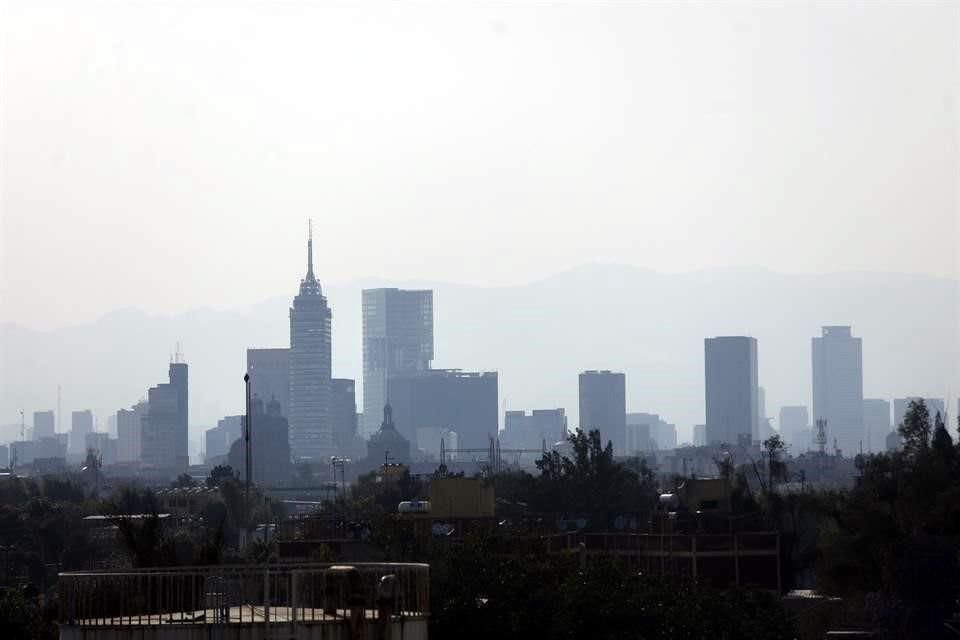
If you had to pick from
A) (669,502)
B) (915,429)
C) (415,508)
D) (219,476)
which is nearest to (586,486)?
(669,502)

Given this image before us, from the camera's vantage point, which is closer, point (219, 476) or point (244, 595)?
point (244, 595)

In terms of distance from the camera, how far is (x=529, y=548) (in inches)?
2035

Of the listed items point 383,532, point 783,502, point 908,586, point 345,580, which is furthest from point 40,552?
point 345,580

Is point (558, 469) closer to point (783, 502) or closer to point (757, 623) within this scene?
point (783, 502)

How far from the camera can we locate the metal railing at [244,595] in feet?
81.1

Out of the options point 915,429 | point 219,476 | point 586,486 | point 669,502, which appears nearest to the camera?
point 915,429

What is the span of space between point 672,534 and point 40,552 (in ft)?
165

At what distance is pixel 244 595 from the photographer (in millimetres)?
26688

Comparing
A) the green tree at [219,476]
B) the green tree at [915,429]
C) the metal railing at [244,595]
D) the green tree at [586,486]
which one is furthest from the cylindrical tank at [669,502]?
the green tree at [219,476]

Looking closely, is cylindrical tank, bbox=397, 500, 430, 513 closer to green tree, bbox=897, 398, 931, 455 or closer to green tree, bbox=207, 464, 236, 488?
green tree, bbox=897, 398, 931, 455

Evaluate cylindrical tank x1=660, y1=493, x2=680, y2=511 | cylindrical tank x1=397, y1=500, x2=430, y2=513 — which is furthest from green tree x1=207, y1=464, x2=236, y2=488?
cylindrical tank x1=397, y1=500, x2=430, y2=513

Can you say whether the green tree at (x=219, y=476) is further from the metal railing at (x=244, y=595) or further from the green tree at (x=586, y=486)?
the metal railing at (x=244, y=595)

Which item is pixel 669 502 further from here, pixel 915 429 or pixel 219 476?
pixel 219 476

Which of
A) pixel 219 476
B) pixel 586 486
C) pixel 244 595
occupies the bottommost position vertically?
pixel 219 476
